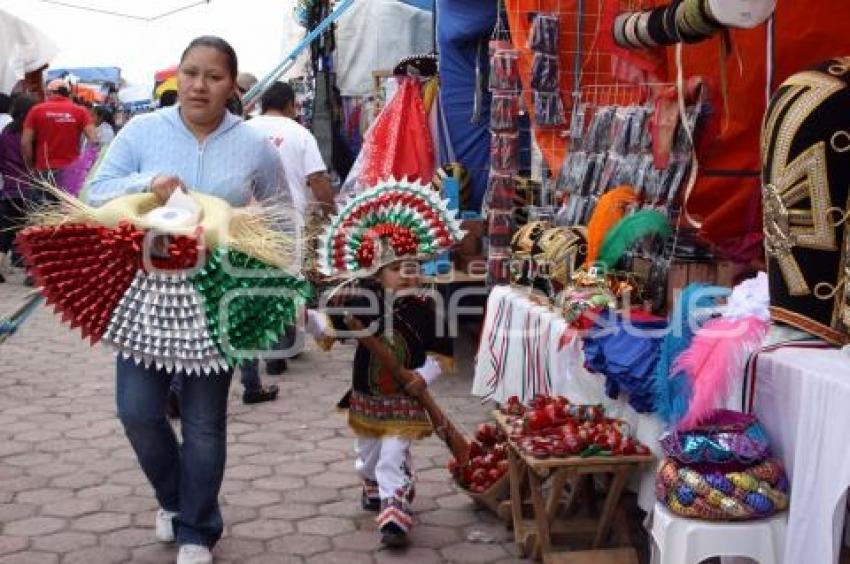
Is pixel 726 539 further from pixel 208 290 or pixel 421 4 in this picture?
pixel 421 4

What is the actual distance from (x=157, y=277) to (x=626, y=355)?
4.76 ft

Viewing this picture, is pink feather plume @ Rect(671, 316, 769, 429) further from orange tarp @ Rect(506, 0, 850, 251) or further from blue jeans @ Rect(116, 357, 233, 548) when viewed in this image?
blue jeans @ Rect(116, 357, 233, 548)

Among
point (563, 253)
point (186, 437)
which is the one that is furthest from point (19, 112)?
point (186, 437)

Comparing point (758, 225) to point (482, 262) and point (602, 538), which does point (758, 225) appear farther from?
Result: point (482, 262)

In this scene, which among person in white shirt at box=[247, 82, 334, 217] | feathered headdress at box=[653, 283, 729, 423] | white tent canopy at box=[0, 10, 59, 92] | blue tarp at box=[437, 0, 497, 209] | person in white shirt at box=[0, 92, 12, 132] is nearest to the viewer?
feathered headdress at box=[653, 283, 729, 423]

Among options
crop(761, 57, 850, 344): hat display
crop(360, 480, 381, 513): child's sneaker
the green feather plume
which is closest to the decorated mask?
the green feather plume

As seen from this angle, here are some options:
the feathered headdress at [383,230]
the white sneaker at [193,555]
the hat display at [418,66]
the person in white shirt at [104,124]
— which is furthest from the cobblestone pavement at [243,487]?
the person in white shirt at [104,124]

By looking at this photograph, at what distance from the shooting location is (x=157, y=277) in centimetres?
311

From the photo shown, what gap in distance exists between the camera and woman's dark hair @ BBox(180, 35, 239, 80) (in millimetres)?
3348

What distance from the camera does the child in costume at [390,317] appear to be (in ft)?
12.3

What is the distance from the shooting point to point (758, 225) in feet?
13.4

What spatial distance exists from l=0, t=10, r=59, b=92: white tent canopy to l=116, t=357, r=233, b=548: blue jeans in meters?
5.29

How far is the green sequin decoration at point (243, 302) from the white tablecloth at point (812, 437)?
1417 millimetres

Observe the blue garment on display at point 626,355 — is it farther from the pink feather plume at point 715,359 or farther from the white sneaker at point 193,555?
the white sneaker at point 193,555
